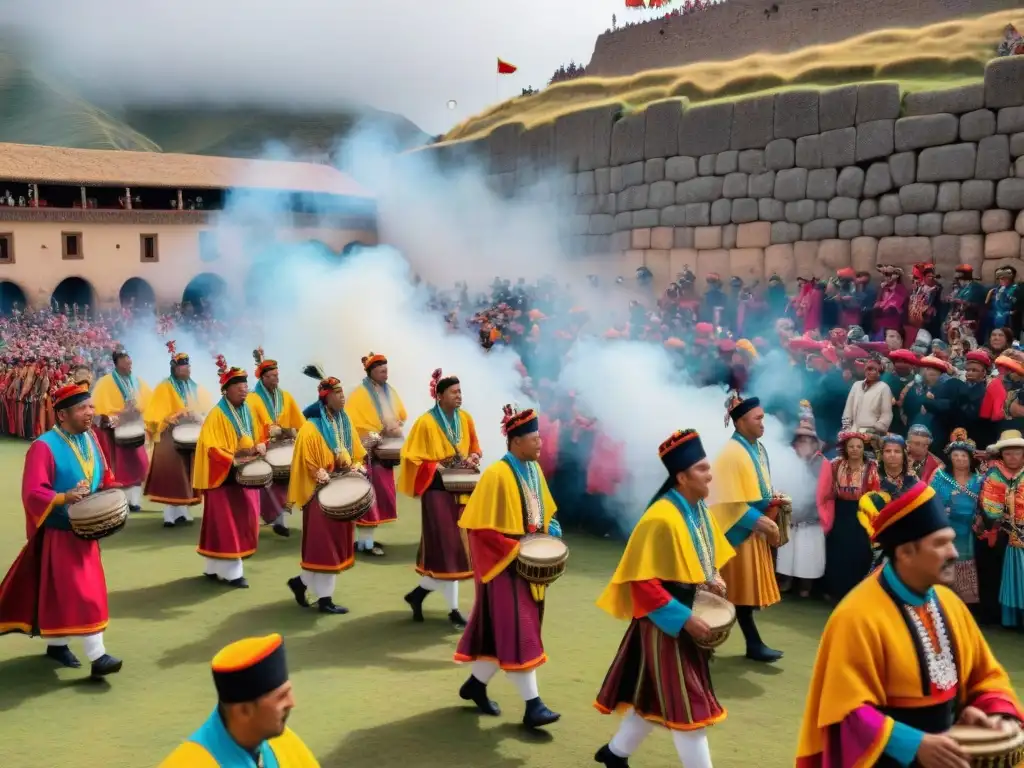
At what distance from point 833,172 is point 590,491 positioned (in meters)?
8.70

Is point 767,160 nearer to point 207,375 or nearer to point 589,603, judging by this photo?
point 207,375

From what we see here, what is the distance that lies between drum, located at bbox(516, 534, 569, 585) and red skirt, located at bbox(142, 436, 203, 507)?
6005mm

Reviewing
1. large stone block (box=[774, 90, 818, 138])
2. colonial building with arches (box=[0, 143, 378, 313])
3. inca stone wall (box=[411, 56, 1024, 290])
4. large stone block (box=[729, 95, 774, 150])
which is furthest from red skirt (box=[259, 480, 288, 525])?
colonial building with arches (box=[0, 143, 378, 313])

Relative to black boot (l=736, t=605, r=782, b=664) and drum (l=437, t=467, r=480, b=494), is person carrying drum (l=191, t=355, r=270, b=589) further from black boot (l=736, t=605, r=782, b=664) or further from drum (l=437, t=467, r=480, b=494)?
black boot (l=736, t=605, r=782, b=664)

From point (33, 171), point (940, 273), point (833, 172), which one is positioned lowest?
point (940, 273)

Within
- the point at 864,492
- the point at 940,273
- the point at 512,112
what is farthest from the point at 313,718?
the point at 512,112

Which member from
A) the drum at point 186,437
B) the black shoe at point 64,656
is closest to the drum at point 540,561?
the black shoe at point 64,656

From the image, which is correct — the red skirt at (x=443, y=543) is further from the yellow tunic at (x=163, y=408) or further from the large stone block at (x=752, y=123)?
the large stone block at (x=752, y=123)

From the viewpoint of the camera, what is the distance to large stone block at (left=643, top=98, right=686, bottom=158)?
63.5 feet

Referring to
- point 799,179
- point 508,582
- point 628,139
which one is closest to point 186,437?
Answer: point 508,582

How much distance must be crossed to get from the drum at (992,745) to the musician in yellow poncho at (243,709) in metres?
1.92

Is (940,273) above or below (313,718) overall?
above

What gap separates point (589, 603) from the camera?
787 centimetres

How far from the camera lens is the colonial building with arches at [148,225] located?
33312 millimetres
